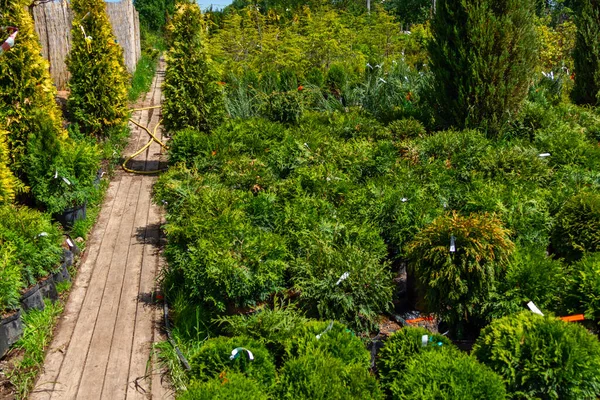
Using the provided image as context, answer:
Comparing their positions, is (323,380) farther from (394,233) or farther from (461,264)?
(394,233)

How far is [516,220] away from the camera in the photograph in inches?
177

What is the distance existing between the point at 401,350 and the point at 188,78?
5.28 metres

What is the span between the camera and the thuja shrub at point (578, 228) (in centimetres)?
430

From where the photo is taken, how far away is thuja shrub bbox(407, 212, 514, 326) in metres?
3.70

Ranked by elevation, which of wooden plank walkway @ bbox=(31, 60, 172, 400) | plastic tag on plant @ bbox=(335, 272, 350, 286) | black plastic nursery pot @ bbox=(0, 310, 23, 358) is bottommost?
wooden plank walkway @ bbox=(31, 60, 172, 400)

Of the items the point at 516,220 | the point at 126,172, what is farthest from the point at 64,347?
the point at 126,172

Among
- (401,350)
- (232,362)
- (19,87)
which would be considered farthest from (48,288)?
(401,350)

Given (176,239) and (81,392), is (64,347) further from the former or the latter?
(176,239)

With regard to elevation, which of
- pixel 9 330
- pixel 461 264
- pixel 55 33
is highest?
pixel 55 33

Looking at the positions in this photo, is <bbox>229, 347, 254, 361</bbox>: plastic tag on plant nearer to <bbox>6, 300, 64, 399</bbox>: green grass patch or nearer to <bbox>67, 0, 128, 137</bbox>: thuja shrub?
<bbox>6, 300, 64, 399</bbox>: green grass patch

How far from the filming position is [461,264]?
146 inches

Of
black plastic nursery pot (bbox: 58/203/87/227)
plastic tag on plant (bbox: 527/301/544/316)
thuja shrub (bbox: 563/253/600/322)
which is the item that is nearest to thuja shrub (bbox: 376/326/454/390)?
plastic tag on plant (bbox: 527/301/544/316)

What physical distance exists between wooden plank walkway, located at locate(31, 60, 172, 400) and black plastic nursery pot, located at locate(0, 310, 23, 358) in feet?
0.85

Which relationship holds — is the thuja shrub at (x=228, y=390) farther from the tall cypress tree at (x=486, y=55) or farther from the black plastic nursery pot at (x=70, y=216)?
the tall cypress tree at (x=486, y=55)
